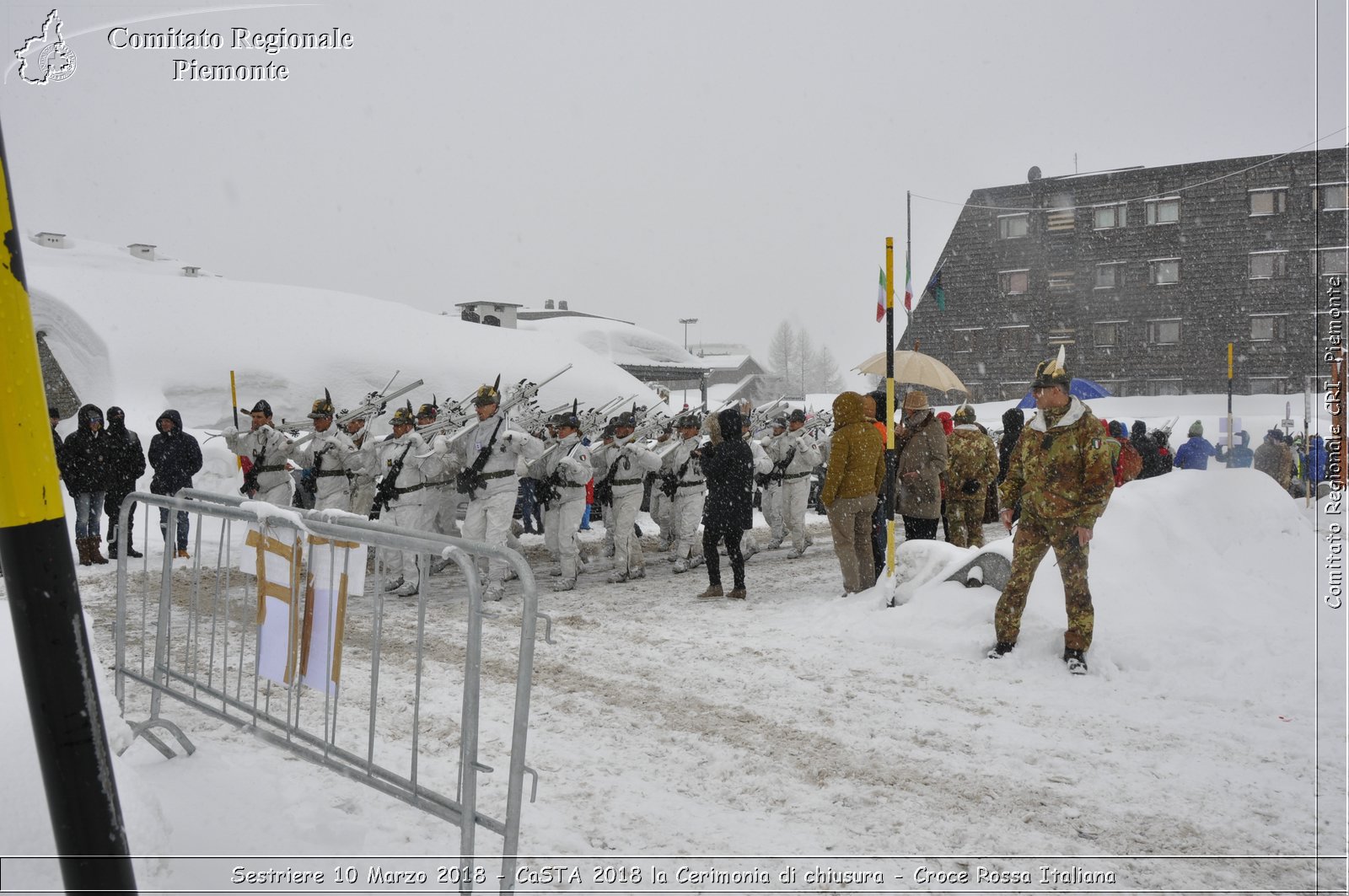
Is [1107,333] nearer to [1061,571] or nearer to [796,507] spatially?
[796,507]

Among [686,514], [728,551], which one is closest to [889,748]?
[728,551]

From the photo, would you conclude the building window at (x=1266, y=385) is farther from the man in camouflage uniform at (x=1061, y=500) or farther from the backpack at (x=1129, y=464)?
the man in camouflage uniform at (x=1061, y=500)

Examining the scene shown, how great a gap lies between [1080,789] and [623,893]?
2.25 meters

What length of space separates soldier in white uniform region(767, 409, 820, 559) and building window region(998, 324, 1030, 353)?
27.8 meters

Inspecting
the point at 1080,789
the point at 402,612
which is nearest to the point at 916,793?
the point at 1080,789

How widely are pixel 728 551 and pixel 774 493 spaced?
13.6 ft

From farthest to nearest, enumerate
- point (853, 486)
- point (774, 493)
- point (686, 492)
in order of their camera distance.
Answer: point (774, 493), point (686, 492), point (853, 486)

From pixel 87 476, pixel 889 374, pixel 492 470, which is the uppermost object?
pixel 889 374

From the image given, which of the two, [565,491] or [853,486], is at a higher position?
[853,486]

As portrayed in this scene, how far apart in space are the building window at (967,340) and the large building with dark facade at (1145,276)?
0.17 ft

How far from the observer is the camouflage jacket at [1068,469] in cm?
566

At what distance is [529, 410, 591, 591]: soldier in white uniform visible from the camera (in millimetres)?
9648

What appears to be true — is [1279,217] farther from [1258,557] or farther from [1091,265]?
[1258,557]

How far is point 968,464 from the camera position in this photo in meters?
9.97
